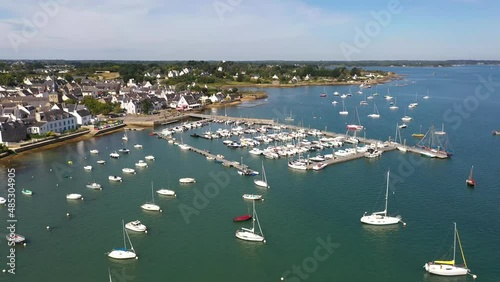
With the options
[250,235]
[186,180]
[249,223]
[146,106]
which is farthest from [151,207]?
[146,106]

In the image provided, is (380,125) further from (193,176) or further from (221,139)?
(193,176)

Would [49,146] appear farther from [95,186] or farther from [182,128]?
[95,186]

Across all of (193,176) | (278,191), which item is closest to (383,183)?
(278,191)

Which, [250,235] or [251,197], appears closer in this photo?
[250,235]

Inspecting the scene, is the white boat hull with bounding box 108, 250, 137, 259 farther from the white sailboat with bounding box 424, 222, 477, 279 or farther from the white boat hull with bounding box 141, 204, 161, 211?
the white sailboat with bounding box 424, 222, 477, 279

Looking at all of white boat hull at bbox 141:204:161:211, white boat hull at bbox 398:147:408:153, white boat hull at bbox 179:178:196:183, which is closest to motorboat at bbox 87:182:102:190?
white boat hull at bbox 141:204:161:211

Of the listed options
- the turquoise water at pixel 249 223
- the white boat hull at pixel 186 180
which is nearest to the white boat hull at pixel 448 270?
the turquoise water at pixel 249 223
